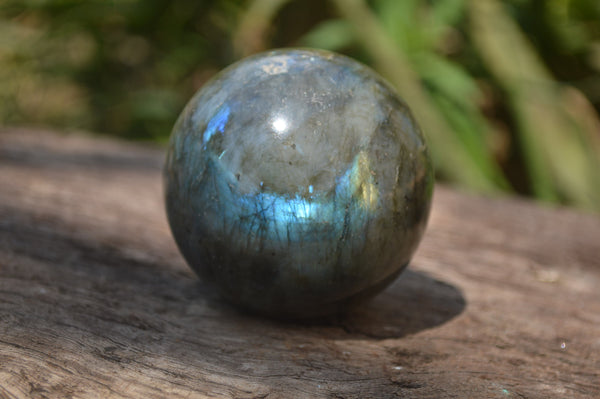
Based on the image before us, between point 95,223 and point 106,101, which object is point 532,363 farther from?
point 106,101

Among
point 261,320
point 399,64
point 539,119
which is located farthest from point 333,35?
point 261,320

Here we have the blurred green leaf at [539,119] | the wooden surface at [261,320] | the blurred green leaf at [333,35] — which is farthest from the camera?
the blurred green leaf at [333,35]

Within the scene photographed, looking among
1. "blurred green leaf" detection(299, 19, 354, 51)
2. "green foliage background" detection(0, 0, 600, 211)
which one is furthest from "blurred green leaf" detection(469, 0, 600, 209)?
"blurred green leaf" detection(299, 19, 354, 51)

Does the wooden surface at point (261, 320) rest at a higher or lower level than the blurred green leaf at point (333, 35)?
lower

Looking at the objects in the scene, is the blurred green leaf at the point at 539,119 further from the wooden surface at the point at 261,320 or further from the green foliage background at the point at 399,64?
the wooden surface at the point at 261,320

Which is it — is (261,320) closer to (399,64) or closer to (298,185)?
(298,185)

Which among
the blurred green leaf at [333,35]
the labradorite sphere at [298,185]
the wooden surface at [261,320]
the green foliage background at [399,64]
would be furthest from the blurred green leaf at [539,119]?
the labradorite sphere at [298,185]

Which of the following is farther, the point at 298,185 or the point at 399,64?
the point at 399,64
